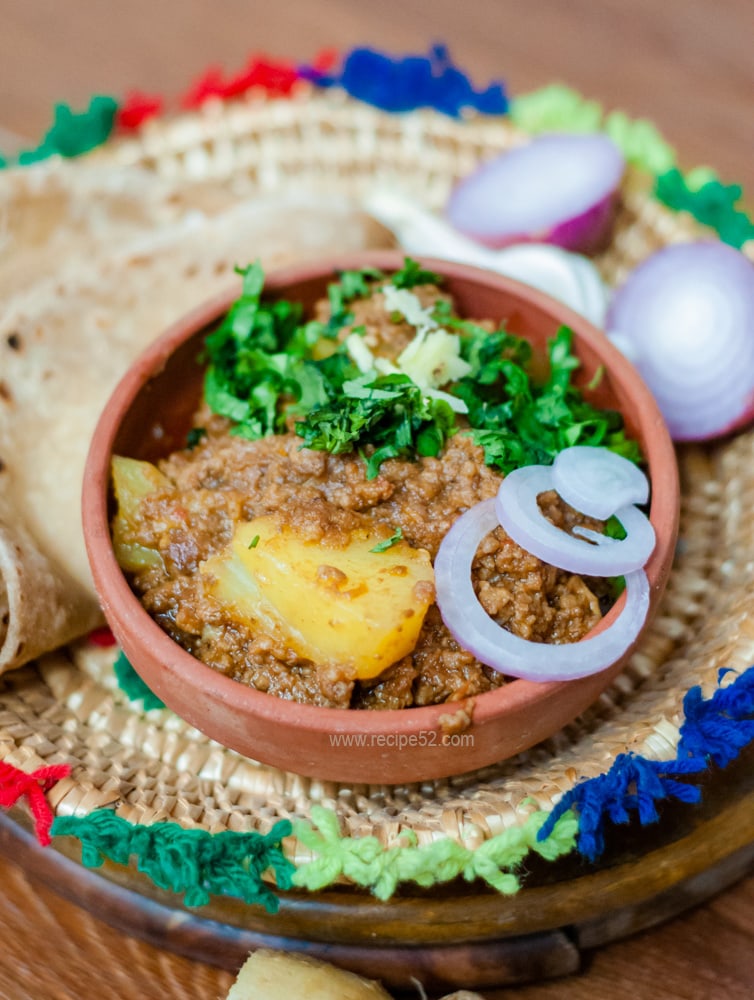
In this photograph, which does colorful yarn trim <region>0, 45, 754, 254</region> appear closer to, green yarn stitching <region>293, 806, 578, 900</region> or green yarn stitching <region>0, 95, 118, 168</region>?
green yarn stitching <region>0, 95, 118, 168</region>

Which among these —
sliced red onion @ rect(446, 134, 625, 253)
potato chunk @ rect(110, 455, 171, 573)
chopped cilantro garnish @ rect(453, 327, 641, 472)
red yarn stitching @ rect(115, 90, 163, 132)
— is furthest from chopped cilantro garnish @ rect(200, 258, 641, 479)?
red yarn stitching @ rect(115, 90, 163, 132)

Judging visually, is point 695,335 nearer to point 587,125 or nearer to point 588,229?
point 588,229

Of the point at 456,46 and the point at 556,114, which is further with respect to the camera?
the point at 456,46

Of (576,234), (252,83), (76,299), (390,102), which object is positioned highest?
(576,234)

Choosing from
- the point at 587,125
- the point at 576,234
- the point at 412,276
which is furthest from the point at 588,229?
the point at 412,276

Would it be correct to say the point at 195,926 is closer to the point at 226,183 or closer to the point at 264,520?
the point at 264,520

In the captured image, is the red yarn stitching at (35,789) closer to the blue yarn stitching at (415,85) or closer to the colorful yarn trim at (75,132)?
the colorful yarn trim at (75,132)
